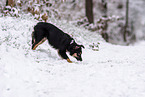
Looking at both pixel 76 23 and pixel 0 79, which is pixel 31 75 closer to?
pixel 0 79

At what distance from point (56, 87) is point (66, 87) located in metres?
0.26

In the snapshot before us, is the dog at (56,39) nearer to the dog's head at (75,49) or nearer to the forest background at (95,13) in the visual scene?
the dog's head at (75,49)

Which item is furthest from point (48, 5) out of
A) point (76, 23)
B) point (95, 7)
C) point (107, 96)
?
point (95, 7)

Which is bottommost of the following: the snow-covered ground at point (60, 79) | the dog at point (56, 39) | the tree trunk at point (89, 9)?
the snow-covered ground at point (60, 79)

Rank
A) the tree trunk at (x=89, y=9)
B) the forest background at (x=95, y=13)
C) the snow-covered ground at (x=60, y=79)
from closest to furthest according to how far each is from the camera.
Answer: the snow-covered ground at (x=60, y=79) → the forest background at (x=95, y=13) → the tree trunk at (x=89, y=9)

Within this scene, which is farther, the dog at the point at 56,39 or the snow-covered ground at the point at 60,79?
the dog at the point at 56,39

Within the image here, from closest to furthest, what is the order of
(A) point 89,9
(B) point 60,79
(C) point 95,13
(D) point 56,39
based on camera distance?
(B) point 60,79 < (D) point 56,39 < (A) point 89,9 < (C) point 95,13

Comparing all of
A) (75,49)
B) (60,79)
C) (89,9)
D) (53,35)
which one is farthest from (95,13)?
(60,79)

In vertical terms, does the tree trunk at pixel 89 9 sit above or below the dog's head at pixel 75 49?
above

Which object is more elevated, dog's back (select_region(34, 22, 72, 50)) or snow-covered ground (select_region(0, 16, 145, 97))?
dog's back (select_region(34, 22, 72, 50))

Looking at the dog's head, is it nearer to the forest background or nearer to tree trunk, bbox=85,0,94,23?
the forest background

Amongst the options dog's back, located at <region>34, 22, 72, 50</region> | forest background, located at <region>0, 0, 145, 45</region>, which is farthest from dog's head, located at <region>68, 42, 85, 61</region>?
forest background, located at <region>0, 0, 145, 45</region>

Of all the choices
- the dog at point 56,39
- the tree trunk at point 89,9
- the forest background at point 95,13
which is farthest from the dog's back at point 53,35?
the tree trunk at point 89,9

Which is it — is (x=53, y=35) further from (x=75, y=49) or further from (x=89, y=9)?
(x=89, y=9)
